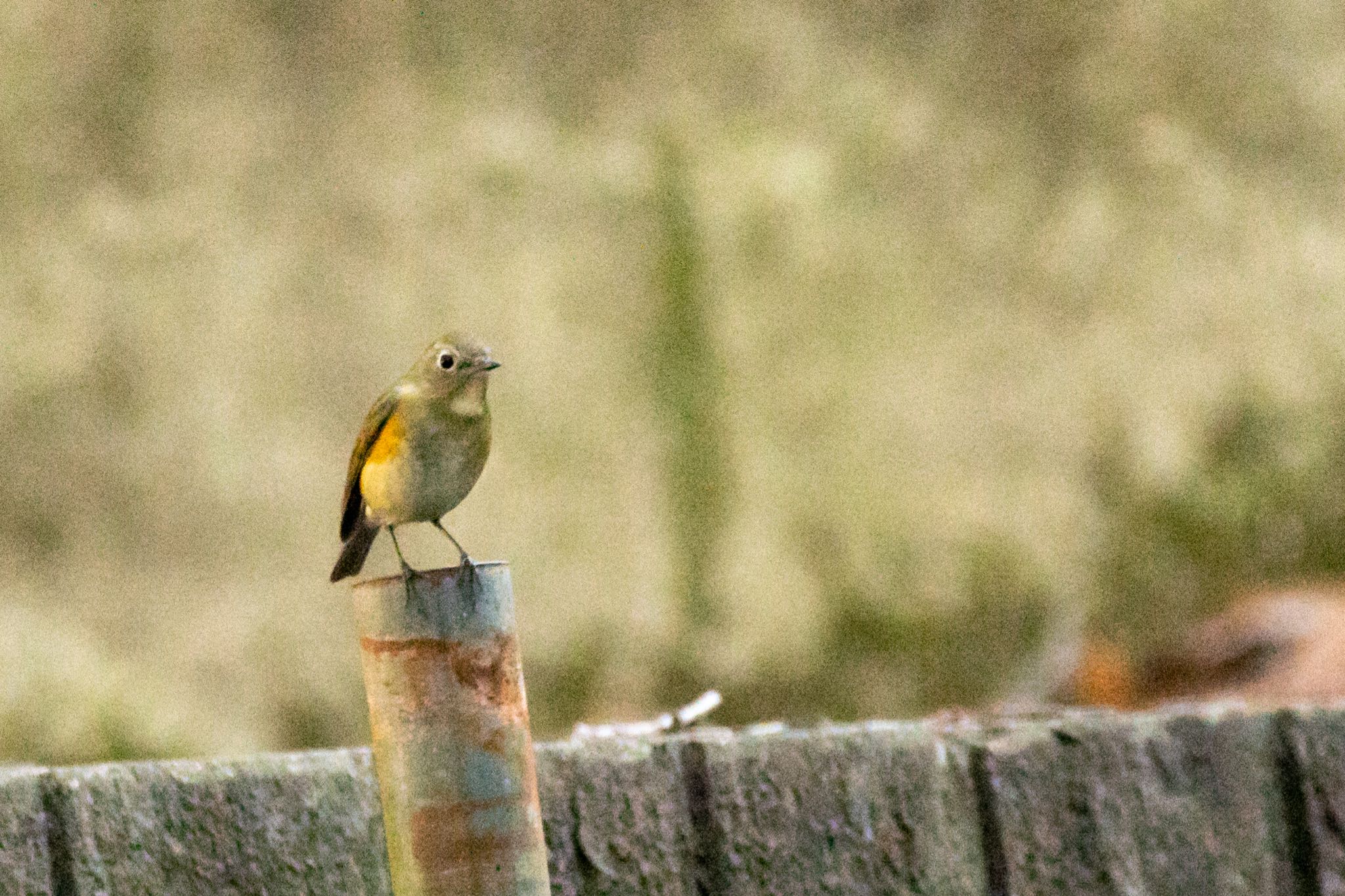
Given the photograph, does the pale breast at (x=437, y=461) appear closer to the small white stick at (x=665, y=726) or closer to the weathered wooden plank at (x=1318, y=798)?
the small white stick at (x=665, y=726)

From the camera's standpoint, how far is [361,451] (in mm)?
2002

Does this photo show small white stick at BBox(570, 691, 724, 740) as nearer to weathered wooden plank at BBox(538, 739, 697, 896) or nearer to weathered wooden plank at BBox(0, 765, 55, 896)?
weathered wooden plank at BBox(538, 739, 697, 896)

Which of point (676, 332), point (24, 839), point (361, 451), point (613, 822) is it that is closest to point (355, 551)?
point (361, 451)

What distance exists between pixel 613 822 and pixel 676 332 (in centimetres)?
217

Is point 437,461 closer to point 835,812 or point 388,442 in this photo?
point 388,442

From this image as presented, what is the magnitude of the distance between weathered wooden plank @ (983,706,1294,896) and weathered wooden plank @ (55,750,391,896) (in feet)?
2.37

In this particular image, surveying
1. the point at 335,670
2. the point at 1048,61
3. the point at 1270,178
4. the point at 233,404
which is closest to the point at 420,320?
the point at 233,404

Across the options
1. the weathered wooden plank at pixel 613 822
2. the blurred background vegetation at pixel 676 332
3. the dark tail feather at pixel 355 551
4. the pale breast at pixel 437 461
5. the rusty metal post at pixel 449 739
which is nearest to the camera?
the rusty metal post at pixel 449 739

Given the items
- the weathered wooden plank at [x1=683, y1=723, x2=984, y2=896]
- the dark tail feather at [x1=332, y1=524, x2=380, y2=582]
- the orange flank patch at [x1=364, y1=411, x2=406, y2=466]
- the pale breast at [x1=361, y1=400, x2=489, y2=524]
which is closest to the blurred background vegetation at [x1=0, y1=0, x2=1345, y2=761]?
the dark tail feather at [x1=332, y1=524, x2=380, y2=582]

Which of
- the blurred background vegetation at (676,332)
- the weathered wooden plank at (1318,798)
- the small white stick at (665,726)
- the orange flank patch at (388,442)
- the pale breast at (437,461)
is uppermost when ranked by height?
the blurred background vegetation at (676,332)

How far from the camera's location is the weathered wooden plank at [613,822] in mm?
1651

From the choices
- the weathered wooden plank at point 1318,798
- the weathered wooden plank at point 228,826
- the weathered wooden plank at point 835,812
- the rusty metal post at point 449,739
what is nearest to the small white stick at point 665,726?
the weathered wooden plank at point 835,812

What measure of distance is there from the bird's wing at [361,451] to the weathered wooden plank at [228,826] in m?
0.49

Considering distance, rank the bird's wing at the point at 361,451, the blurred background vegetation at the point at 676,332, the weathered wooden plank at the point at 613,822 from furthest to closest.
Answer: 1. the blurred background vegetation at the point at 676,332
2. the bird's wing at the point at 361,451
3. the weathered wooden plank at the point at 613,822
